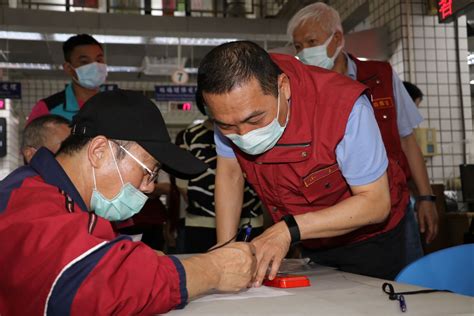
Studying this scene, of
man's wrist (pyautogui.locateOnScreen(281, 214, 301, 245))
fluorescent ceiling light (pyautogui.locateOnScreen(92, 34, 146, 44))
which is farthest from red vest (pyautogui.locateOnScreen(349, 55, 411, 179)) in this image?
fluorescent ceiling light (pyautogui.locateOnScreen(92, 34, 146, 44))

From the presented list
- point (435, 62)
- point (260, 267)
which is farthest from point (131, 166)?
point (435, 62)

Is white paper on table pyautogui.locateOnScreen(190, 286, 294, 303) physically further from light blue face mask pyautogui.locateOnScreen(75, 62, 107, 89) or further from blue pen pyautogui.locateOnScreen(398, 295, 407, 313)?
light blue face mask pyautogui.locateOnScreen(75, 62, 107, 89)

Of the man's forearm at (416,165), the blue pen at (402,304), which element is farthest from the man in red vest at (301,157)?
the man's forearm at (416,165)

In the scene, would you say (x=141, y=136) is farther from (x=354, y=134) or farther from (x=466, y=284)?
(x=466, y=284)

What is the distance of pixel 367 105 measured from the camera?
1929 mm

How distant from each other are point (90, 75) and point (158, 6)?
230 inches

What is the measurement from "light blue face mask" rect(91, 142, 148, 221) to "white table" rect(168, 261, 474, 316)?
38cm

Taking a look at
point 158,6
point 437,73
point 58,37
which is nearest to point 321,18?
point 437,73

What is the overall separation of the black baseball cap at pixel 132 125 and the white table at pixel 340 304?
398mm

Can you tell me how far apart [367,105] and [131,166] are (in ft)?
2.73

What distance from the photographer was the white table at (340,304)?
4.09 ft

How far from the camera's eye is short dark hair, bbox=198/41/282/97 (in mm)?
1715

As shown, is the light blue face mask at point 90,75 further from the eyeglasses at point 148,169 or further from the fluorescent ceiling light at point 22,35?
the fluorescent ceiling light at point 22,35

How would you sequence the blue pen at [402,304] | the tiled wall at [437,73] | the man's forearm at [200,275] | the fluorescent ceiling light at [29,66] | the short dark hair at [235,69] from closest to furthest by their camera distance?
the blue pen at [402,304] → the man's forearm at [200,275] → the short dark hair at [235,69] → the tiled wall at [437,73] → the fluorescent ceiling light at [29,66]
